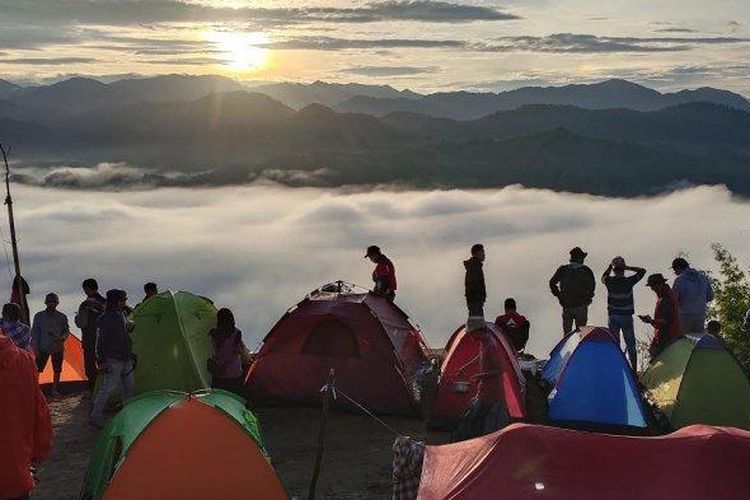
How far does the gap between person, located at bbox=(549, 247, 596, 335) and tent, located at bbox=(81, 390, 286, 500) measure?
25.9 ft

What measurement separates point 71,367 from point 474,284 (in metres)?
7.15

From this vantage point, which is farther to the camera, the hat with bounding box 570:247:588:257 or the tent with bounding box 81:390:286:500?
the hat with bounding box 570:247:588:257

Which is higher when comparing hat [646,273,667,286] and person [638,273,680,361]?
hat [646,273,667,286]

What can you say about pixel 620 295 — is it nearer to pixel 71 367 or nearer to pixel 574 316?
pixel 574 316

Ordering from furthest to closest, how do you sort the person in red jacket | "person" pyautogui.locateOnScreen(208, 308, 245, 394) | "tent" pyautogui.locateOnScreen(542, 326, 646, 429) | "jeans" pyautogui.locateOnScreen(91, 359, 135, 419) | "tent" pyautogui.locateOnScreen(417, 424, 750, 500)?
"person" pyautogui.locateOnScreen(208, 308, 245, 394)
"jeans" pyautogui.locateOnScreen(91, 359, 135, 419)
"tent" pyautogui.locateOnScreen(542, 326, 646, 429)
"tent" pyautogui.locateOnScreen(417, 424, 750, 500)
the person in red jacket

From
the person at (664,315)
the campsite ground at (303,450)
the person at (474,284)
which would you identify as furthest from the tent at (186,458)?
the person at (664,315)

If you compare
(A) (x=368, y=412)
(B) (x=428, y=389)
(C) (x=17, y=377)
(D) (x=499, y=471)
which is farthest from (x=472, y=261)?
(C) (x=17, y=377)

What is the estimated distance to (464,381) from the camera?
1436 centimetres

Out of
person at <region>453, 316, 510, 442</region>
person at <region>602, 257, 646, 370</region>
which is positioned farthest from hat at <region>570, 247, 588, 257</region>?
person at <region>453, 316, 510, 442</region>

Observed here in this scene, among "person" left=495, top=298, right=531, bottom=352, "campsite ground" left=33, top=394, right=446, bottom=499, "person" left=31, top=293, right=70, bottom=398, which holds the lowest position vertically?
"campsite ground" left=33, top=394, right=446, bottom=499

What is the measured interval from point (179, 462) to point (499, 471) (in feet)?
11.3

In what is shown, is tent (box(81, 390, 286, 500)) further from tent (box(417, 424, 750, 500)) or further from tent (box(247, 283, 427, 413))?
tent (box(247, 283, 427, 413))

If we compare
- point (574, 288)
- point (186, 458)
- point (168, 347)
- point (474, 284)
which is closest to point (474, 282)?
point (474, 284)

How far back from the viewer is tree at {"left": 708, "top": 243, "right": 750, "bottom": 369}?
2514 centimetres
